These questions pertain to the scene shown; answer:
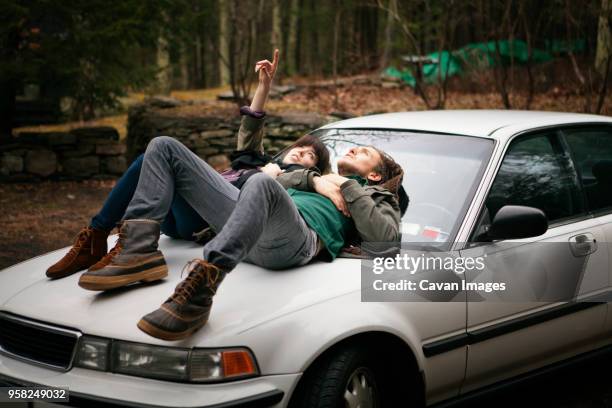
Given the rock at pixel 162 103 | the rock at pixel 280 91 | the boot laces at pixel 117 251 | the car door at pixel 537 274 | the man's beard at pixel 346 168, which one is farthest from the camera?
the rock at pixel 280 91

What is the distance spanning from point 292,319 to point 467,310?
3.10 ft

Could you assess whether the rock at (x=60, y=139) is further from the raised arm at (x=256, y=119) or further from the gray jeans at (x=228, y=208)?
the gray jeans at (x=228, y=208)

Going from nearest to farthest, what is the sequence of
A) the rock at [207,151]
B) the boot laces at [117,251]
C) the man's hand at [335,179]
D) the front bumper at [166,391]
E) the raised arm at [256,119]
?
the front bumper at [166,391] < the boot laces at [117,251] < the man's hand at [335,179] < the raised arm at [256,119] < the rock at [207,151]

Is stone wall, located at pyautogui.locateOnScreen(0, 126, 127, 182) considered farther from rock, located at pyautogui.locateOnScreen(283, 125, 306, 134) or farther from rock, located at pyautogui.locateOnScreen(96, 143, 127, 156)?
rock, located at pyautogui.locateOnScreen(283, 125, 306, 134)

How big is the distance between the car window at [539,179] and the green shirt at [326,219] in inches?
30.1

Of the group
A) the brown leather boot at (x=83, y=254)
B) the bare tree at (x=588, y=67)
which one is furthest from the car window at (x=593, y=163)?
the bare tree at (x=588, y=67)

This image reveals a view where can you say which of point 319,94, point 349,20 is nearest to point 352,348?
A: point 319,94

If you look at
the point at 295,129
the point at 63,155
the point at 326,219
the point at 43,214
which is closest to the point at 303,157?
the point at 326,219

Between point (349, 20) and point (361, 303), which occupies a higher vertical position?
point (349, 20)

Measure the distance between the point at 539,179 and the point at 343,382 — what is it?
175 cm

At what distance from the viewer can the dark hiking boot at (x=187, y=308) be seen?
2.79 meters

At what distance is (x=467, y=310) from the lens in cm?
341

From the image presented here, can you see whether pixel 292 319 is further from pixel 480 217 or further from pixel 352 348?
pixel 480 217

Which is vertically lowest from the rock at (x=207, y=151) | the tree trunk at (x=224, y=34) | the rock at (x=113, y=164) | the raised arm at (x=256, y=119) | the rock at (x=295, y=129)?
the rock at (x=113, y=164)
